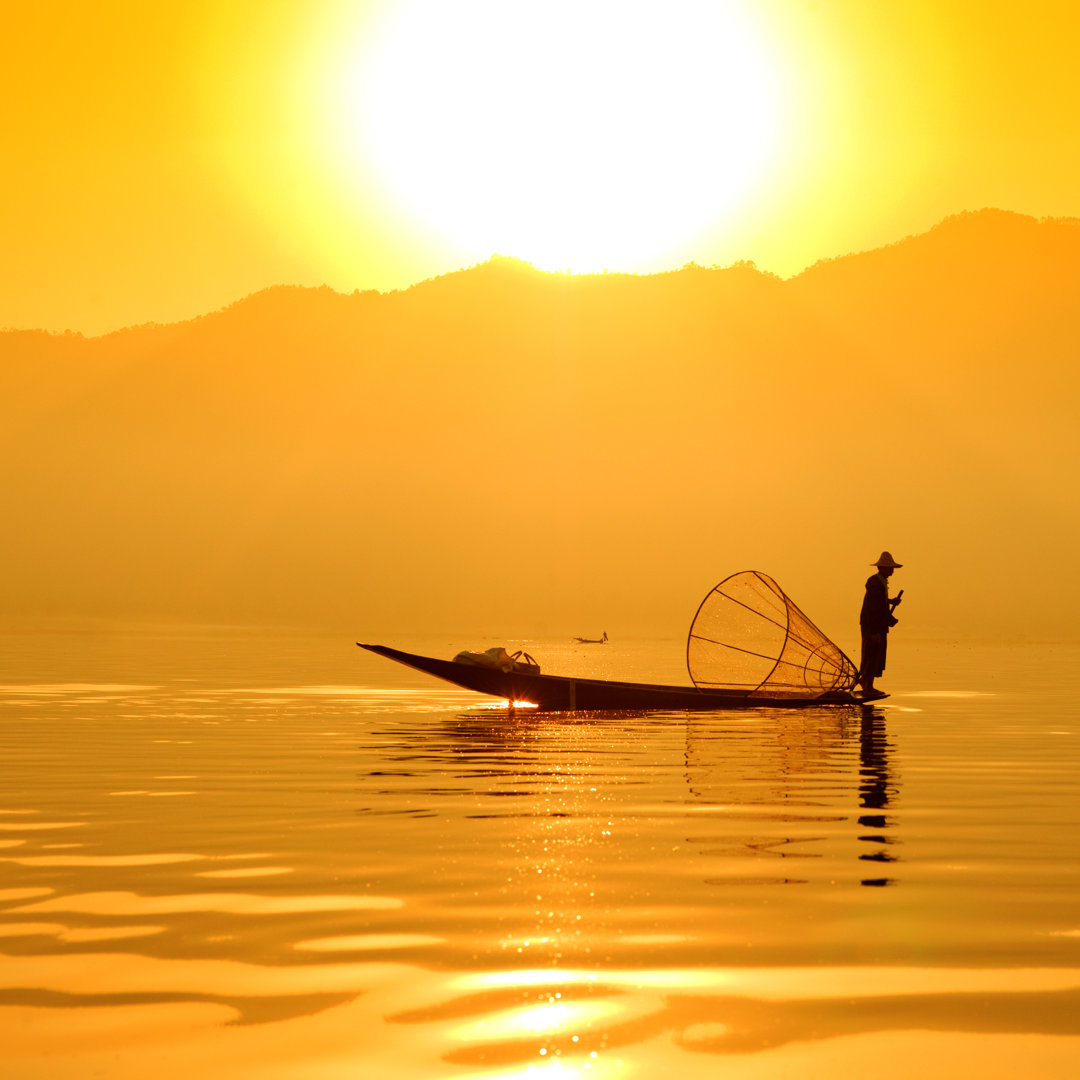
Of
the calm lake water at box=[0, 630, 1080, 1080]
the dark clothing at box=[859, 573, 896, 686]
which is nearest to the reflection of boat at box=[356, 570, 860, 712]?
the dark clothing at box=[859, 573, 896, 686]

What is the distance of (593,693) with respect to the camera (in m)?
33.2

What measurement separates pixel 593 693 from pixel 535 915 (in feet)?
75.1

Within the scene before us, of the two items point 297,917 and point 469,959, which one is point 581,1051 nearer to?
point 469,959

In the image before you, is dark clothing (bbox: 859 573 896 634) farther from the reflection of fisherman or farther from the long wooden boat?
the long wooden boat

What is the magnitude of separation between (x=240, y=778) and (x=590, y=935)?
11.1 meters

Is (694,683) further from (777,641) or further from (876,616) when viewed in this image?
(876,616)

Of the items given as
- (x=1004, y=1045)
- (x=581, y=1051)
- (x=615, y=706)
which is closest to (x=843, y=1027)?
(x=1004, y=1045)

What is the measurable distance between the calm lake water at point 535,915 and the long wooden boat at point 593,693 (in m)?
9.26

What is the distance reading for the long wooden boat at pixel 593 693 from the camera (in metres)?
33.2

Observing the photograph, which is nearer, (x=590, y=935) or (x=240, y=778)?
(x=590, y=935)

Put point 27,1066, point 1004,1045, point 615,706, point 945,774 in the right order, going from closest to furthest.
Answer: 1. point 27,1066
2. point 1004,1045
3. point 945,774
4. point 615,706

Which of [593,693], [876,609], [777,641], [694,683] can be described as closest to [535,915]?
[593,693]

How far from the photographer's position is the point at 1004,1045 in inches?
288

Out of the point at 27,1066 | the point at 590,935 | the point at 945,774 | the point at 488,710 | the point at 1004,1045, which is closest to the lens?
the point at 27,1066
